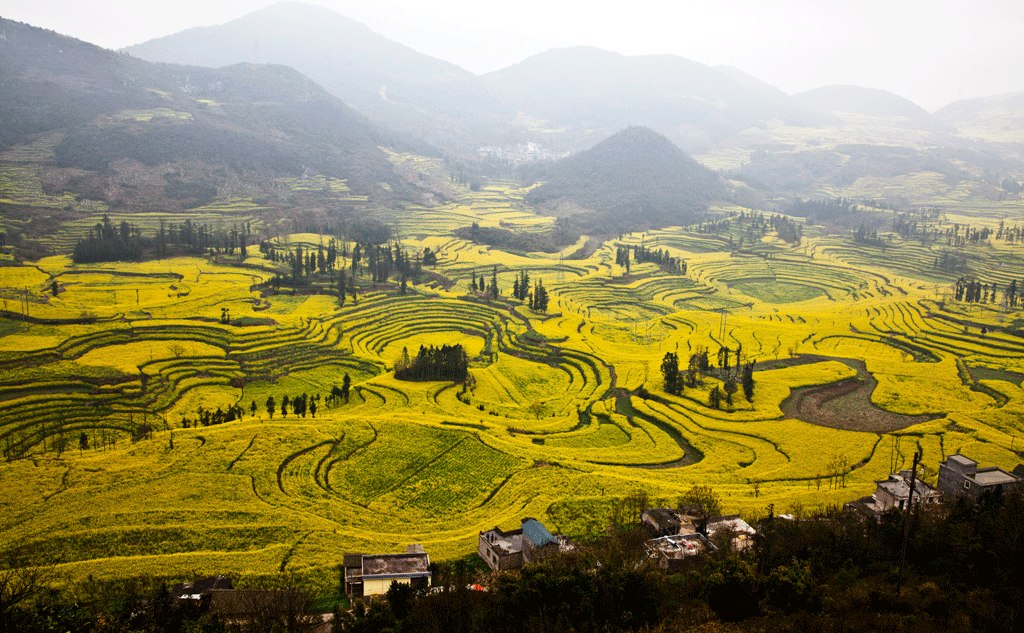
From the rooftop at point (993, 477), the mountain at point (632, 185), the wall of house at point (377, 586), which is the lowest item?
the wall of house at point (377, 586)

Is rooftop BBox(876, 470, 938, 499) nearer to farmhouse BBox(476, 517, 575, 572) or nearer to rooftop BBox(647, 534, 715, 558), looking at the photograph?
rooftop BBox(647, 534, 715, 558)

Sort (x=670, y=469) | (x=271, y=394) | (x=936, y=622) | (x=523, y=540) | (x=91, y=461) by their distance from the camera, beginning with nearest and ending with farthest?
1. (x=936, y=622)
2. (x=523, y=540)
3. (x=91, y=461)
4. (x=670, y=469)
5. (x=271, y=394)

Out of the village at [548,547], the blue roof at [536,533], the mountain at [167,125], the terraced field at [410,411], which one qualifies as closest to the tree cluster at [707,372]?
the terraced field at [410,411]

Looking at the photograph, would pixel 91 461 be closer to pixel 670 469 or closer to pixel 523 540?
pixel 523 540

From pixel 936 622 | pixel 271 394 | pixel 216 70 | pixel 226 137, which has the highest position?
pixel 216 70

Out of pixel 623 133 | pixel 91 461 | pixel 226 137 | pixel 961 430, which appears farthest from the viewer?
pixel 623 133

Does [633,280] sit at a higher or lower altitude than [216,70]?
lower

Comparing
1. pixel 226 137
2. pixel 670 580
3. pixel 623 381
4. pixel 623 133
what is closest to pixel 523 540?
pixel 670 580

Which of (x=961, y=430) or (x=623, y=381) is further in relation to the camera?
(x=623, y=381)

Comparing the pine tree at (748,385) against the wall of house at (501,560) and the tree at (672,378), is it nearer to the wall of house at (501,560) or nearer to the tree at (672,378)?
the tree at (672,378)

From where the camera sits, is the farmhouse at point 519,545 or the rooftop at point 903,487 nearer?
the farmhouse at point 519,545
